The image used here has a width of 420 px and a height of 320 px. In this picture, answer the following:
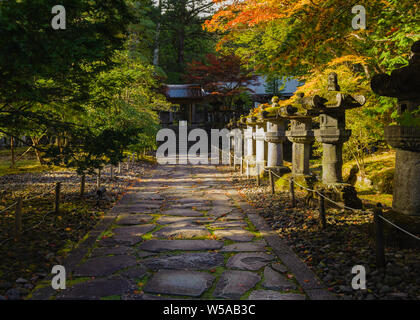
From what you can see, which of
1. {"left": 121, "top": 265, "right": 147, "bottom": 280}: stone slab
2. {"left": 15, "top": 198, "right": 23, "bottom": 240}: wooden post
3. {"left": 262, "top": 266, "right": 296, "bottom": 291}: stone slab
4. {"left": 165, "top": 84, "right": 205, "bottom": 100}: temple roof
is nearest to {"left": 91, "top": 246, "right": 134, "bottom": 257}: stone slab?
{"left": 121, "top": 265, "right": 147, "bottom": 280}: stone slab

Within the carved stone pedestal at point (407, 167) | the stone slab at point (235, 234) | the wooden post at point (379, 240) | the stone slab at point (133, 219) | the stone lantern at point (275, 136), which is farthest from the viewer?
the stone lantern at point (275, 136)

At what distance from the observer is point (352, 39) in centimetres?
981

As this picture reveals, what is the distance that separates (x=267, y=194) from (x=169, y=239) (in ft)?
14.6

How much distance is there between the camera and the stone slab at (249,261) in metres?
4.43

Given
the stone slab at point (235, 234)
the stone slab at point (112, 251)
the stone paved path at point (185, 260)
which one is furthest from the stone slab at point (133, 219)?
the stone slab at point (235, 234)

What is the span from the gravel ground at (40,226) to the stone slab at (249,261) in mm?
2426

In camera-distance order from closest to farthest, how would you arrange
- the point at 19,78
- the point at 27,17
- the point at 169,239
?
the point at 27,17 < the point at 19,78 < the point at 169,239

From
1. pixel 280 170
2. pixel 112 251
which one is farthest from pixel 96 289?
pixel 280 170

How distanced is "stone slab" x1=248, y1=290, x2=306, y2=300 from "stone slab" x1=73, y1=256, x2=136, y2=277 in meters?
1.76

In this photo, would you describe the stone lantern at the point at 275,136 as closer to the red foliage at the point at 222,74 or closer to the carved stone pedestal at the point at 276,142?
the carved stone pedestal at the point at 276,142

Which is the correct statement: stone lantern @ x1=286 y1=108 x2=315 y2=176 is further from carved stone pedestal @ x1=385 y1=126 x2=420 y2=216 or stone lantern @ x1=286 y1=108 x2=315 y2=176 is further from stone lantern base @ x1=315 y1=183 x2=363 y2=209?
carved stone pedestal @ x1=385 y1=126 x2=420 y2=216

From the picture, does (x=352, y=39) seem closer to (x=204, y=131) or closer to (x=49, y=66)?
(x=49, y=66)

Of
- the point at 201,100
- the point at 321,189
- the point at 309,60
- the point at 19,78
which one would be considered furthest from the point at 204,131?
the point at 19,78

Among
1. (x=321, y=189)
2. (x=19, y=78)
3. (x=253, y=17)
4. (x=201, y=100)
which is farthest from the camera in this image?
(x=201, y=100)
